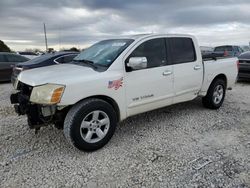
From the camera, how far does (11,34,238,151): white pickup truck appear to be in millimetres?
3145

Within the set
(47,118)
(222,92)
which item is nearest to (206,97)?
(222,92)

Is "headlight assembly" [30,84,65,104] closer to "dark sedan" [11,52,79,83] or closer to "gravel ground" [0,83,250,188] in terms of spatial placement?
"gravel ground" [0,83,250,188]

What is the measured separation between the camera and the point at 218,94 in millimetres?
5469

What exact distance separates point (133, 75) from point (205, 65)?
2.08 m

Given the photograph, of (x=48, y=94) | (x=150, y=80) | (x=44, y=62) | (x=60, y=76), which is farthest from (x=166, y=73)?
(x=44, y=62)

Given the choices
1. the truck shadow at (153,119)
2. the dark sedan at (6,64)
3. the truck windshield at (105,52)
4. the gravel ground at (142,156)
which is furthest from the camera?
the dark sedan at (6,64)

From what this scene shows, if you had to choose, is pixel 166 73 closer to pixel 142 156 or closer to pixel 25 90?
pixel 142 156

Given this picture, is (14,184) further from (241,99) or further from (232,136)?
(241,99)

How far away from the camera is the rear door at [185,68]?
4.38 metres

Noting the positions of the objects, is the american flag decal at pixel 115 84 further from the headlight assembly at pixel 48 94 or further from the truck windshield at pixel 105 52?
the headlight assembly at pixel 48 94

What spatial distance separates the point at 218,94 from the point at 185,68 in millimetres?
1537

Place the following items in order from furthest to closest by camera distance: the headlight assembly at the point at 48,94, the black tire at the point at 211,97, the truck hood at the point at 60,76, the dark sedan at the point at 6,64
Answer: the dark sedan at the point at 6,64, the black tire at the point at 211,97, the truck hood at the point at 60,76, the headlight assembly at the point at 48,94

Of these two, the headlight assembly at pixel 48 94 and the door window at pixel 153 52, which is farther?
the door window at pixel 153 52

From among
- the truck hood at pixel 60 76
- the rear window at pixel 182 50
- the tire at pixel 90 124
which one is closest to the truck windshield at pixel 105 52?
the truck hood at pixel 60 76
